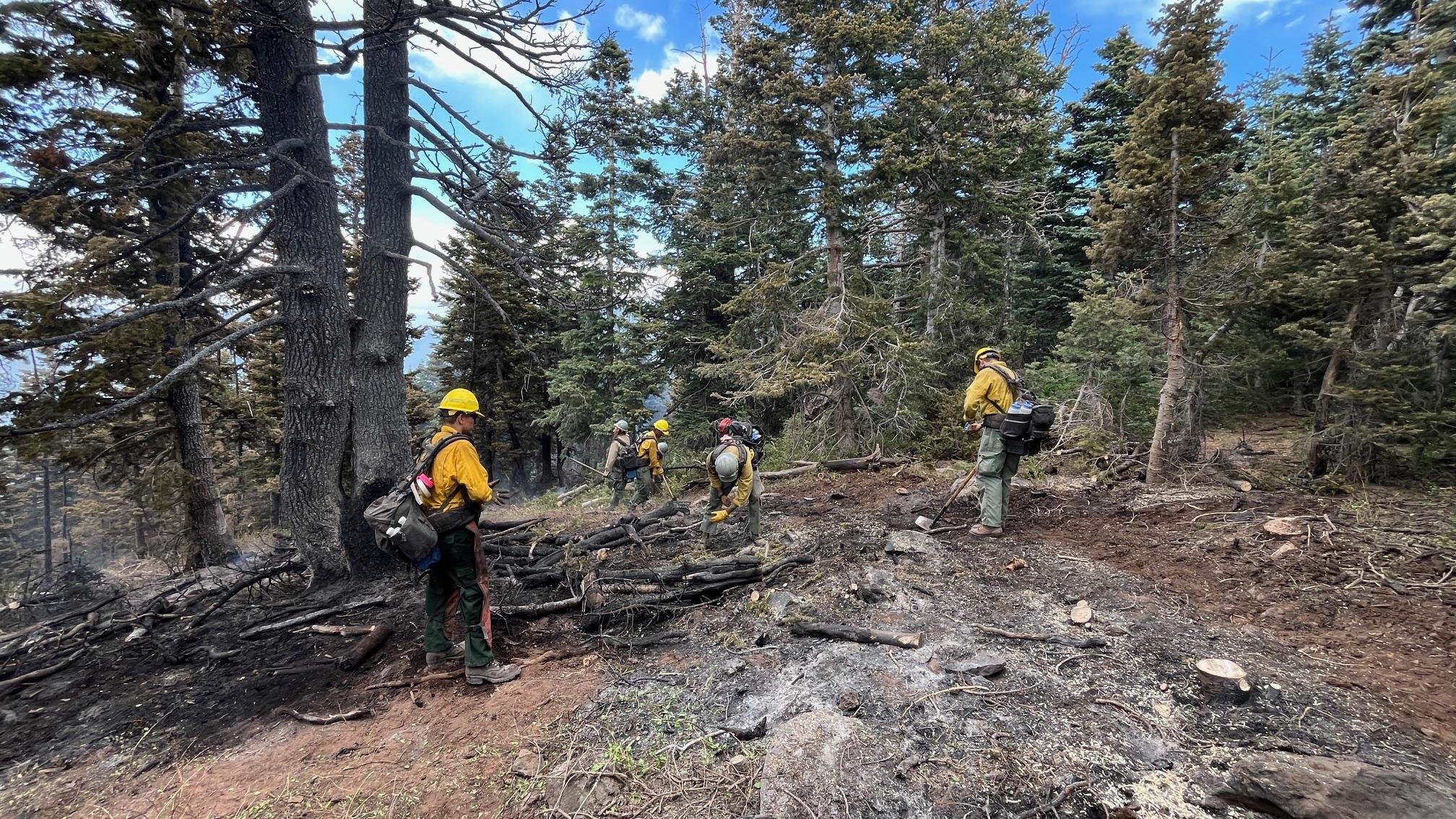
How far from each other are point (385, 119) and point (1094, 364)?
13.2 metres

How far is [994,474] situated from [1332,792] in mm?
4480

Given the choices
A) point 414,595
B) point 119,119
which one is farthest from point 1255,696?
point 119,119

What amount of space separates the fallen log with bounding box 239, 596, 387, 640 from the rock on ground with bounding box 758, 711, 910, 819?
5.08m

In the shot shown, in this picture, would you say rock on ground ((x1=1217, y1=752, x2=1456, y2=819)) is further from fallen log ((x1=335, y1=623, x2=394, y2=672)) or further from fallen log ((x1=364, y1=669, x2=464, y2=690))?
fallen log ((x1=335, y1=623, x2=394, y2=672))

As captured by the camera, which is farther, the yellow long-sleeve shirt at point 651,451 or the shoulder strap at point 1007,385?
the yellow long-sleeve shirt at point 651,451

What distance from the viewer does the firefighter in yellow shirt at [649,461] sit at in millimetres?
12047

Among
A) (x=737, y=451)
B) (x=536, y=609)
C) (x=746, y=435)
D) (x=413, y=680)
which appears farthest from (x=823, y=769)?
(x=746, y=435)

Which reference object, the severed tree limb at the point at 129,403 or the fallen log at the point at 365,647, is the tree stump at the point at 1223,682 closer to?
the fallen log at the point at 365,647

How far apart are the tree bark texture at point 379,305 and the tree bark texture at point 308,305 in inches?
8.0

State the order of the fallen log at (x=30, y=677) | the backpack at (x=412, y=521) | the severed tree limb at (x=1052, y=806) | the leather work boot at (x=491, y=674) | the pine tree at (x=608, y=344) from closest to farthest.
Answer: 1. the severed tree limb at (x=1052, y=806)
2. the backpack at (x=412, y=521)
3. the leather work boot at (x=491, y=674)
4. the fallen log at (x=30, y=677)
5. the pine tree at (x=608, y=344)

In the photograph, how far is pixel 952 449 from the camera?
12211mm

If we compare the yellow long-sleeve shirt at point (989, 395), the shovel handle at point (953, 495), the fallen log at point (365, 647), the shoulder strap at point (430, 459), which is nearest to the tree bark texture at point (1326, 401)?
the yellow long-sleeve shirt at point (989, 395)

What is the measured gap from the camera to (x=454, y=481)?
4.57 meters

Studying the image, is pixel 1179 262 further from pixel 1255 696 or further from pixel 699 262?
pixel 699 262
